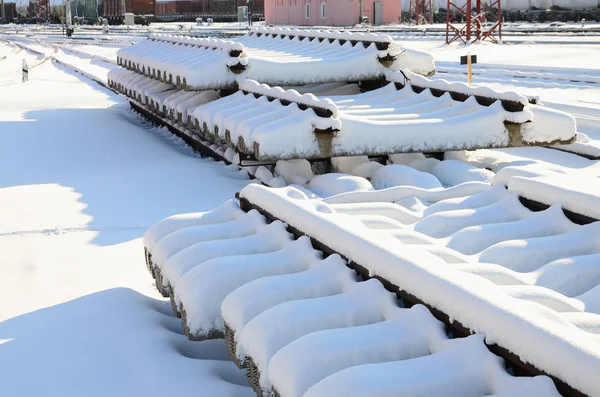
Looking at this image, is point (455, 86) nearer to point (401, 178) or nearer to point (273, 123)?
point (401, 178)

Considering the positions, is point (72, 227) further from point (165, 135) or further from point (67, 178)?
point (165, 135)

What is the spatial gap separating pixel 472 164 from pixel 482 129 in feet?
2.02

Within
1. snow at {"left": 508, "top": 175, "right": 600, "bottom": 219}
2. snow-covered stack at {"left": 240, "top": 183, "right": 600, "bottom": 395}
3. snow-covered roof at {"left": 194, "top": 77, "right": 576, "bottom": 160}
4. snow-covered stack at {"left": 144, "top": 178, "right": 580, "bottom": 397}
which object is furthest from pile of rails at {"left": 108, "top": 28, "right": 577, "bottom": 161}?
snow-covered stack at {"left": 144, "top": 178, "right": 580, "bottom": 397}

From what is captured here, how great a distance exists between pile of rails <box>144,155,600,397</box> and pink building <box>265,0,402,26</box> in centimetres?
5370

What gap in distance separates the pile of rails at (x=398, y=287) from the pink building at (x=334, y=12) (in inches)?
2114

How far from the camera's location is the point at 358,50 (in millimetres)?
9992

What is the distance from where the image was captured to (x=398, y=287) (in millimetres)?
3000

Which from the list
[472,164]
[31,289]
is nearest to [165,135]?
[472,164]

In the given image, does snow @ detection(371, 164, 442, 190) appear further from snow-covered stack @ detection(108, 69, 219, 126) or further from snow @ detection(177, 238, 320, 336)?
snow @ detection(177, 238, 320, 336)

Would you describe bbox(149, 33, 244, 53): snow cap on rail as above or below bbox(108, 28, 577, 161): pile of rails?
above

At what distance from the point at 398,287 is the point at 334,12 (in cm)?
5634

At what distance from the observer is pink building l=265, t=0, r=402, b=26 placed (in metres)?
57.2

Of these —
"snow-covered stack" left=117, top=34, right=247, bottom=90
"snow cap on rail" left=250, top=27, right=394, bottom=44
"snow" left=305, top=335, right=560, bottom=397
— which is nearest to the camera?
"snow" left=305, top=335, right=560, bottom=397

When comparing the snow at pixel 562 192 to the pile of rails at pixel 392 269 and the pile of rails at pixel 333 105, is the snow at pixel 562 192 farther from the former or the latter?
the pile of rails at pixel 333 105
